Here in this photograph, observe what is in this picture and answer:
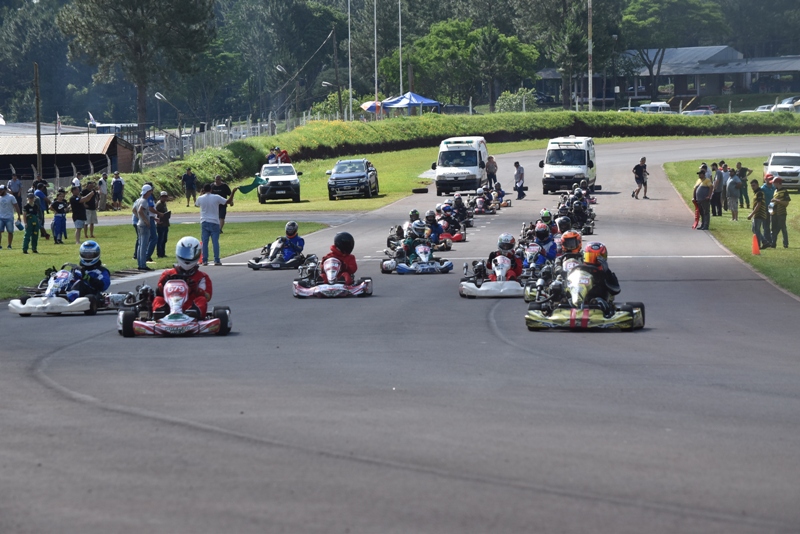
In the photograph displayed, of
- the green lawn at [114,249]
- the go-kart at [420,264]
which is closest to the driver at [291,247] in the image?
the go-kart at [420,264]

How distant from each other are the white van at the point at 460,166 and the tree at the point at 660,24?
71.6m

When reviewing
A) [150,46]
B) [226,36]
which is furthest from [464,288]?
[226,36]

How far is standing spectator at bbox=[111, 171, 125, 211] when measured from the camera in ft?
165

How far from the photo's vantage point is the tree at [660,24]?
121 metres

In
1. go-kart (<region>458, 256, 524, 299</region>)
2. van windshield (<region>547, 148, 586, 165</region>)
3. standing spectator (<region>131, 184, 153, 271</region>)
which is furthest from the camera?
van windshield (<region>547, 148, 586, 165</region>)

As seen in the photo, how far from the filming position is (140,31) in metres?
83.9

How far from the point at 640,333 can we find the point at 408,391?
19.3 feet

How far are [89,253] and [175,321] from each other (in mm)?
3778

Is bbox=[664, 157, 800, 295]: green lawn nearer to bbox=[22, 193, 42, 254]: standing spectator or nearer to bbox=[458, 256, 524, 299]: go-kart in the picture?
bbox=[458, 256, 524, 299]: go-kart

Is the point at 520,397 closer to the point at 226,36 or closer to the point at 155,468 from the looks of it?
the point at 155,468

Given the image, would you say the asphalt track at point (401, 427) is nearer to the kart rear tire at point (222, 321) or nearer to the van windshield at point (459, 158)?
the kart rear tire at point (222, 321)

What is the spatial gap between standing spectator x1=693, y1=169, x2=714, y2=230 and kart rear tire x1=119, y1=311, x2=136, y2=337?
25447mm

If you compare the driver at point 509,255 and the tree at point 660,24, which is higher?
the tree at point 660,24

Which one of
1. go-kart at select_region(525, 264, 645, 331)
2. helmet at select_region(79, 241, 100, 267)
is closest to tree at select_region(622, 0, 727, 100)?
helmet at select_region(79, 241, 100, 267)
